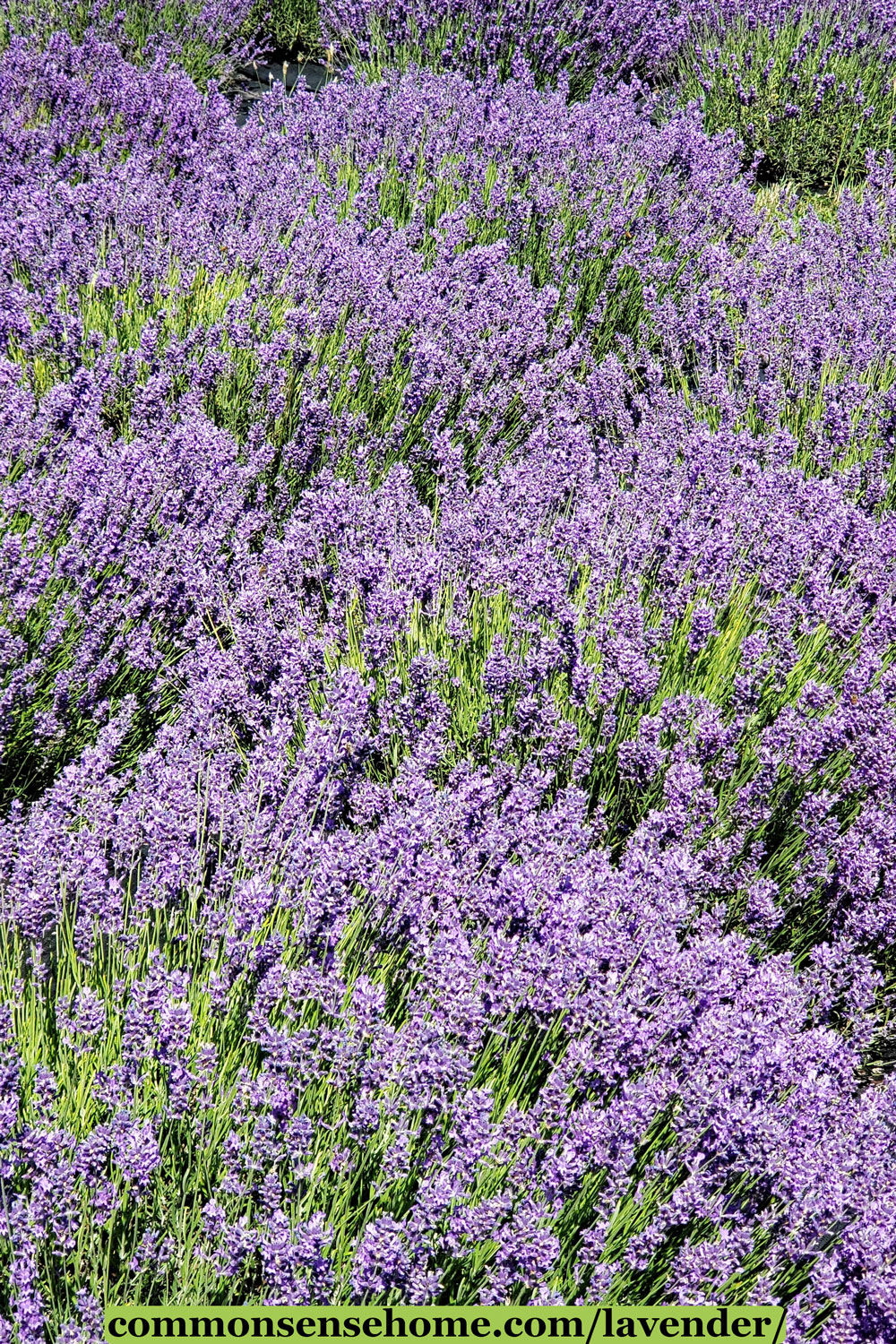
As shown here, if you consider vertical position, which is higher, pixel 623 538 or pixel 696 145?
pixel 696 145

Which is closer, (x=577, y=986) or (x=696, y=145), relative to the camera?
(x=577, y=986)

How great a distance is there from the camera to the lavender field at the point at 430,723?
1481 mm

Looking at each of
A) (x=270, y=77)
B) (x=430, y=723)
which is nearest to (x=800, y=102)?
(x=270, y=77)

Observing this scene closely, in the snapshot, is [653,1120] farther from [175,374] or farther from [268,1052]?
[175,374]

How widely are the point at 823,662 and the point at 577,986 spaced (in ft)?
3.99

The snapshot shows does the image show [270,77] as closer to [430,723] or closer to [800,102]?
[800,102]

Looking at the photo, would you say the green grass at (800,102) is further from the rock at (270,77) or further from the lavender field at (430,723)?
the rock at (270,77)

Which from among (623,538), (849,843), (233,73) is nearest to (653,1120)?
(849,843)

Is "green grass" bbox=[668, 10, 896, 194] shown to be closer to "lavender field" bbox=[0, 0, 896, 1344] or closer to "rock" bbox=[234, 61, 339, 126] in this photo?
"lavender field" bbox=[0, 0, 896, 1344]

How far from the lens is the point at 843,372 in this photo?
150 inches

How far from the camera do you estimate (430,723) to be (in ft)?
7.34

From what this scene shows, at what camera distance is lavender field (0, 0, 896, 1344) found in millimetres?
1481

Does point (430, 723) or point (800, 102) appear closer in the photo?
point (430, 723)

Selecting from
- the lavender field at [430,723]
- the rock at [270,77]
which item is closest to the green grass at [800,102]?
the lavender field at [430,723]
